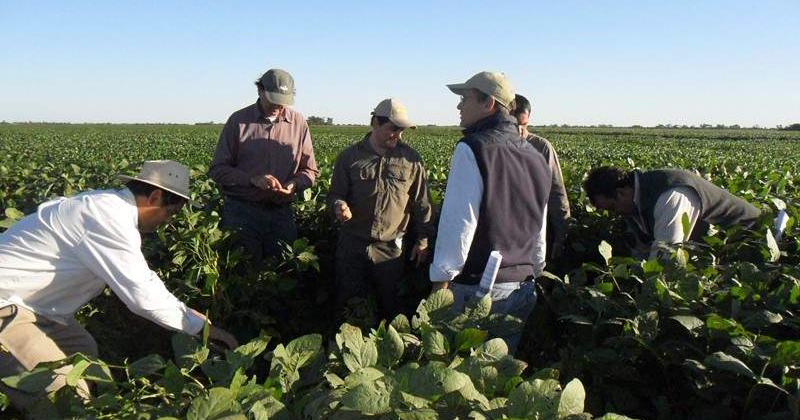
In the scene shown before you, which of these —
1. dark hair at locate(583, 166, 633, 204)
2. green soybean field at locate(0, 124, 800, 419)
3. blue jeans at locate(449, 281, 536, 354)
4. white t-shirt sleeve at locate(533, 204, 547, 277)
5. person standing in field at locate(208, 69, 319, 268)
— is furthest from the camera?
person standing in field at locate(208, 69, 319, 268)

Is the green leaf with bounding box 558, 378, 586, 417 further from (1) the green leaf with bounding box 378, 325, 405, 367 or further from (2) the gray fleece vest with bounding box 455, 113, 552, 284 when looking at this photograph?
(2) the gray fleece vest with bounding box 455, 113, 552, 284

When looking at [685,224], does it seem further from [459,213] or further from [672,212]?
[459,213]

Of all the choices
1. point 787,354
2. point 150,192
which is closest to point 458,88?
point 150,192

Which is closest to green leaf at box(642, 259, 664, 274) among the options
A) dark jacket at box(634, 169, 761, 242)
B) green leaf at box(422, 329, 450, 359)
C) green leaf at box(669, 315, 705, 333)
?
green leaf at box(669, 315, 705, 333)

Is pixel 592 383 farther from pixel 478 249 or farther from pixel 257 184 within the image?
pixel 257 184

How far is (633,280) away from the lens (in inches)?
107

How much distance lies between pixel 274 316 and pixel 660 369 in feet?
9.03

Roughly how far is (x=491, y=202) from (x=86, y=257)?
1.78 m

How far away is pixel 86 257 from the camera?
2.39 m

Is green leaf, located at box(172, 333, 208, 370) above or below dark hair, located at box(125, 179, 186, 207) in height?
below

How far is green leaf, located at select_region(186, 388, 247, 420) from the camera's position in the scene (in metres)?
1.24

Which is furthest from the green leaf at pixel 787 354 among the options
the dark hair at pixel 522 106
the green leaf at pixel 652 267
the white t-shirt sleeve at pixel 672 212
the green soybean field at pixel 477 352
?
the dark hair at pixel 522 106

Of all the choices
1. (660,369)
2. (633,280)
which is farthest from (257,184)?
(660,369)

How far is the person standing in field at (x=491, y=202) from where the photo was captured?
2648 mm
